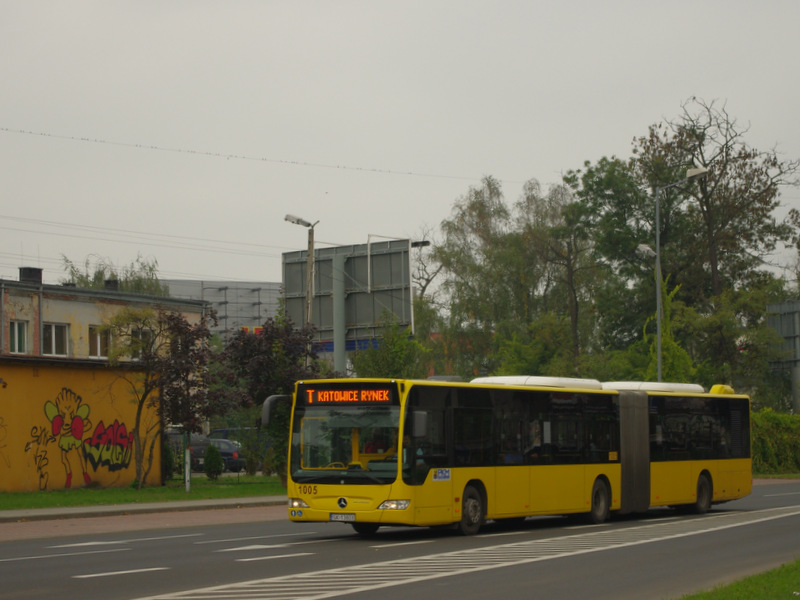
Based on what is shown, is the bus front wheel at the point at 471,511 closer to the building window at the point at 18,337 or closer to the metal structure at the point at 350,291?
the metal structure at the point at 350,291

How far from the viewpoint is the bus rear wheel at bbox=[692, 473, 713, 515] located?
2564 centimetres

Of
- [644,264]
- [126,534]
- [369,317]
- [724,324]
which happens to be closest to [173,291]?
[644,264]

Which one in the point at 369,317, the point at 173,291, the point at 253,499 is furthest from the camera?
the point at 173,291

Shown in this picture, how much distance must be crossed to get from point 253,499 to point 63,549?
13.5 m

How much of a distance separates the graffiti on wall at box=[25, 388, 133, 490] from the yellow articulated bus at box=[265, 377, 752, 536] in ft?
57.5

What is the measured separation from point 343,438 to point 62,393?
19.4m

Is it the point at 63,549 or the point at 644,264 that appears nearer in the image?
the point at 63,549

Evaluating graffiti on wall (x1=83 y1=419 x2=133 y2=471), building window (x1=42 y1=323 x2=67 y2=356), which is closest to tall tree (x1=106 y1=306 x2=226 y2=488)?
graffiti on wall (x1=83 y1=419 x2=133 y2=471)

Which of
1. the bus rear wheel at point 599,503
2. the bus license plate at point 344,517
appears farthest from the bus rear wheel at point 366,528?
the bus rear wheel at point 599,503

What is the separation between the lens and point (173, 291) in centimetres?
10981

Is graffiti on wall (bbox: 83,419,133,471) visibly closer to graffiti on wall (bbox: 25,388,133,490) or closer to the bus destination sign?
graffiti on wall (bbox: 25,388,133,490)

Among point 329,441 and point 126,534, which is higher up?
point 329,441

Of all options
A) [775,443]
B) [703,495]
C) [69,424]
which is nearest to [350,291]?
[69,424]

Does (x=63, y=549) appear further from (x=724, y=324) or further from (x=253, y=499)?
(x=724, y=324)
